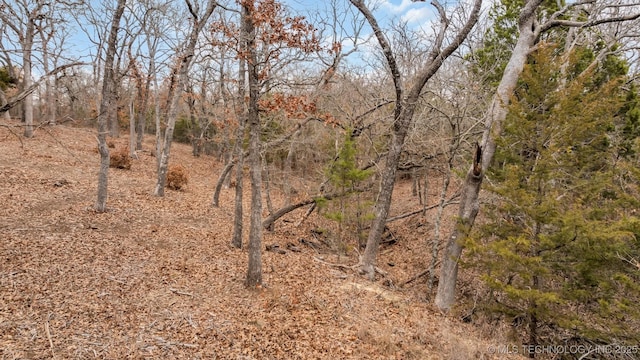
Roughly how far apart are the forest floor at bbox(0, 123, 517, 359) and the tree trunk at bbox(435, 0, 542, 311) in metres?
0.80

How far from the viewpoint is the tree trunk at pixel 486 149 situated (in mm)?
6801

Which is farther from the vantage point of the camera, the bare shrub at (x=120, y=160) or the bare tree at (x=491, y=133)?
the bare shrub at (x=120, y=160)

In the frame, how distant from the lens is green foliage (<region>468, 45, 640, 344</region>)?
583cm

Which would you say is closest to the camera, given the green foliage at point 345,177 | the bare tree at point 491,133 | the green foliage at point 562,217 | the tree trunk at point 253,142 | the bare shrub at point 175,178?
the tree trunk at point 253,142

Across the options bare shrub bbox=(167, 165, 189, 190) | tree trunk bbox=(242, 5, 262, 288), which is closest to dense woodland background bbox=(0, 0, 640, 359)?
tree trunk bbox=(242, 5, 262, 288)

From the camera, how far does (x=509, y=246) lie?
6043mm

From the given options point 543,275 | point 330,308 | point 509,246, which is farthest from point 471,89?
point 330,308

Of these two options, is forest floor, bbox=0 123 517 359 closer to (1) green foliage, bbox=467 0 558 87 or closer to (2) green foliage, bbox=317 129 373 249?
(2) green foliage, bbox=317 129 373 249

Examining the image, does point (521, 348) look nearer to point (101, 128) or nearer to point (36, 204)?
point (101, 128)

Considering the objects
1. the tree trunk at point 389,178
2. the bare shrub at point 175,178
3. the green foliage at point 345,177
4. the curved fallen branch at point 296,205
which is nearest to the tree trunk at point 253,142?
the tree trunk at point 389,178

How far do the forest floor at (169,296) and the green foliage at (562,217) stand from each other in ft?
4.90

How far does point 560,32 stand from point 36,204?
15.4m

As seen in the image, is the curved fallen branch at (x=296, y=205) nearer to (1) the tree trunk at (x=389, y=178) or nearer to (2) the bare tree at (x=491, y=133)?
(1) the tree trunk at (x=389, y=178)

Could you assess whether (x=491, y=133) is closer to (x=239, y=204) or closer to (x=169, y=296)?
(x=239, y=204)
